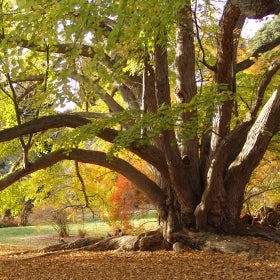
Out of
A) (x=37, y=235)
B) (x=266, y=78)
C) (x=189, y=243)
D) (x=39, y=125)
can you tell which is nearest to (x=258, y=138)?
(x=266, y=78)

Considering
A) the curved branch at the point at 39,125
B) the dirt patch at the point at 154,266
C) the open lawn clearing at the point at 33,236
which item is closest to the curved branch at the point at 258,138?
the dirt patch at the point at 154,266

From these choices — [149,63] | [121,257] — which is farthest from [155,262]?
[149,63]

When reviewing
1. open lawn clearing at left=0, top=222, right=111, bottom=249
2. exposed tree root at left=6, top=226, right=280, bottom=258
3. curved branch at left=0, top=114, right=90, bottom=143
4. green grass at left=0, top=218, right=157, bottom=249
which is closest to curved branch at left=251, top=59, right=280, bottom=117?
exposed tree root at left=6, top=226, right=280, bottom=258

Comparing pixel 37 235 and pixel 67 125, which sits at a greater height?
pixel 67 125

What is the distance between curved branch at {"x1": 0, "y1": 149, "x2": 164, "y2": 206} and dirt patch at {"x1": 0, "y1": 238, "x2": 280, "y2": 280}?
154 cm

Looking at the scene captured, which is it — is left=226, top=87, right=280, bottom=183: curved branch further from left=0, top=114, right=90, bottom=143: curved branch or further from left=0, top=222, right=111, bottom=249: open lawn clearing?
left=0, top=222, right=111, bottom=249: open lawn clearing

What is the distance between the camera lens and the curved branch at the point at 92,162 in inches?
381

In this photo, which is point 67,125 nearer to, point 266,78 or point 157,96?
point 157,96

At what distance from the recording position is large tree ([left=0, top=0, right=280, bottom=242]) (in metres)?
5.56

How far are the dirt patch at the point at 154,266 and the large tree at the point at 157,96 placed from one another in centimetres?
115

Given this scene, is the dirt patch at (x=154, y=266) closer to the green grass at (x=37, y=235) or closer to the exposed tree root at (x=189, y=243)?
the exposed tree root at (x=189, y=243)

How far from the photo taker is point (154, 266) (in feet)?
26.2

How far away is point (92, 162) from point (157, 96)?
261 centimetres

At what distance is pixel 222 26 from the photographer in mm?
7219
